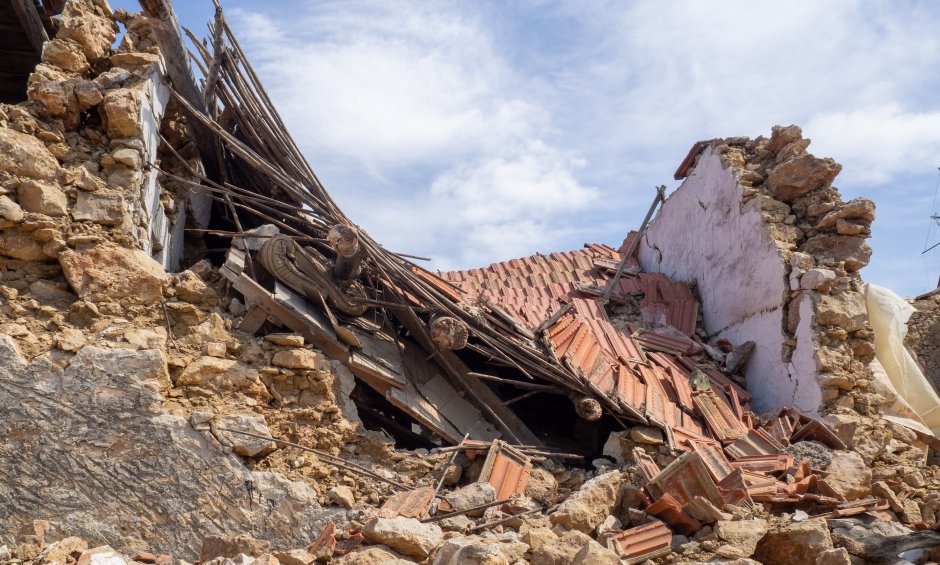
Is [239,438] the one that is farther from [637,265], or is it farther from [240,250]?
[637,265]

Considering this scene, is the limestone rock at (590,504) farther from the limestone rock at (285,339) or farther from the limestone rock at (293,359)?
the limestone rock at (285,339)

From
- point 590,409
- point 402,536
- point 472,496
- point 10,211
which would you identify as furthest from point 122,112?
point 590,409

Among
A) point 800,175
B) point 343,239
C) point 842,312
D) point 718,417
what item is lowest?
point 718,417

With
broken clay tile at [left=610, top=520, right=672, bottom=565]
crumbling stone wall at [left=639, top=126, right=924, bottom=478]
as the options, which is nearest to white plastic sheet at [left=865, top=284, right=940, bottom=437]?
crumbling stone wall at [left=639, top=126, right=924, bottom=478]

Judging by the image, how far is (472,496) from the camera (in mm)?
5195

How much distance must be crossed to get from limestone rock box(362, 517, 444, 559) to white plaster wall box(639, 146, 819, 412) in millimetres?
4055

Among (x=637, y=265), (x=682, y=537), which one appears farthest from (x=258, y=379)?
(x=637, y=265)

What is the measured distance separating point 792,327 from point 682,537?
288 cm

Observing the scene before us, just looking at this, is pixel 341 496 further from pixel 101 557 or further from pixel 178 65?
pixel 178 65

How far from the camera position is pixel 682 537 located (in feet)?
16.9

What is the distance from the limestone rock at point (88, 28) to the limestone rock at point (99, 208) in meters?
1.27

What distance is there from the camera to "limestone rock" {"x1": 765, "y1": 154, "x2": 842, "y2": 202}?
7.45 meters

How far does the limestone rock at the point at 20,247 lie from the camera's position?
4.87 m

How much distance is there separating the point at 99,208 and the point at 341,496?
8.26 feet
